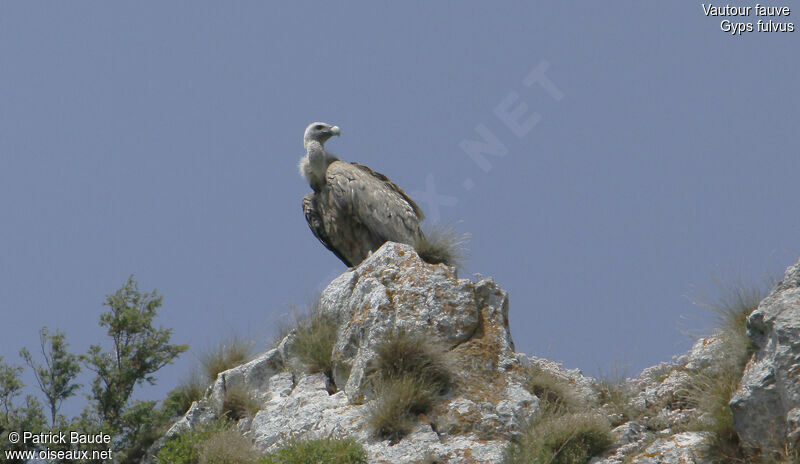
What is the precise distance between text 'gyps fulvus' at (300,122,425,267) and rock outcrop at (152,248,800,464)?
1006 mm

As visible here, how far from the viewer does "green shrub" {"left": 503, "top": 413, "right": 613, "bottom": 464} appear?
954 cm

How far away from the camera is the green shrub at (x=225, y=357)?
45.3 feet

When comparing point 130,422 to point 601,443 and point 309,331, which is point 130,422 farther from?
point 601,443

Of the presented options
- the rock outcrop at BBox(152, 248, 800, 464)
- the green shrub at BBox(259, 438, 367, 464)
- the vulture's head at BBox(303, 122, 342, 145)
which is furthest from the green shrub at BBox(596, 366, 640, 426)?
the vulture's head at BBox(303, 122, 342, 145)

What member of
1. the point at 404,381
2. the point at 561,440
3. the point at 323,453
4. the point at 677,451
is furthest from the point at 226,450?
the point at 677,451

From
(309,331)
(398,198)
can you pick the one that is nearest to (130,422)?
(309,331)

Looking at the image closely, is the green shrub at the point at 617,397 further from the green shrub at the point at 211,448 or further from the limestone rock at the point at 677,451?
the green shrub at the point at 211,448

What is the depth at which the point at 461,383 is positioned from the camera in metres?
11.0

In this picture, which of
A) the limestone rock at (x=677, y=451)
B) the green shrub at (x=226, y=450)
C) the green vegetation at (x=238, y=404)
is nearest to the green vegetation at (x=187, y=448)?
the green shrub at (x=226, y=450)

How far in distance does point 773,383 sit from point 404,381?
14.0 feet

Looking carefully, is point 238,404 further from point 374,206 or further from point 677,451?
point 677,451

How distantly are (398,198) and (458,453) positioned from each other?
5788 mm

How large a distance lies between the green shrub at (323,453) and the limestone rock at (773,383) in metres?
4.10

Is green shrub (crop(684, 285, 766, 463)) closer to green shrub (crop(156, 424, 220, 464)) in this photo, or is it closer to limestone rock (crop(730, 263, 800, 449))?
limestone rock (crop(730, 263, 800, 449))
